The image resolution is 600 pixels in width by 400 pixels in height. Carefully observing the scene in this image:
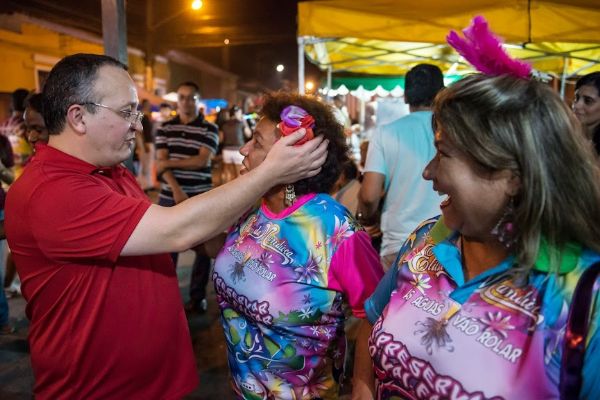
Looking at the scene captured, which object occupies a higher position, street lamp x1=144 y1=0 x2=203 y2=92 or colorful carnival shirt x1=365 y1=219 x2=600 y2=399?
street lamp x1=144 y1=0 x2=203 y2=92

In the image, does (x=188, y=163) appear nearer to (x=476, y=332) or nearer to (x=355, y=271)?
(x=355, y=271)

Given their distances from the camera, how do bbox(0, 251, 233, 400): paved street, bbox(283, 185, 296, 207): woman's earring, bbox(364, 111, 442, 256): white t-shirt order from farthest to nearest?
bbox(0, 251, 233, 400): paved street
bbox(364, 111, 442, 256): white t-shirt
bbox(283, 185, 296, 207): woman's earring

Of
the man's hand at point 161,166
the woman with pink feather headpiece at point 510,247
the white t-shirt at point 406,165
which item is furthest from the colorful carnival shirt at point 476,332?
the man's hand at point 161,166

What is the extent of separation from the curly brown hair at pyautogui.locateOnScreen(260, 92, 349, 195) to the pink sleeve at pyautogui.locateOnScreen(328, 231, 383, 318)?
31cm

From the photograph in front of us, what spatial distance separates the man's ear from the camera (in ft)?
5.33

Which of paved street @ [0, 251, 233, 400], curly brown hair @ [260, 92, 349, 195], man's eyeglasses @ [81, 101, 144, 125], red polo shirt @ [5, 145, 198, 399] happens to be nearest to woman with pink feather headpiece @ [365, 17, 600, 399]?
curly brown hair @ [260, 92, 349, 195]

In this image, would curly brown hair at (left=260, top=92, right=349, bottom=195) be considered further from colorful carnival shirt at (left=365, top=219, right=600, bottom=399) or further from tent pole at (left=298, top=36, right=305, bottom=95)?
tent pole at (left=298, top=36, right=305, bottom=95)

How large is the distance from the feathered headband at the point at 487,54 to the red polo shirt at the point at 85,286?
3.67 feet

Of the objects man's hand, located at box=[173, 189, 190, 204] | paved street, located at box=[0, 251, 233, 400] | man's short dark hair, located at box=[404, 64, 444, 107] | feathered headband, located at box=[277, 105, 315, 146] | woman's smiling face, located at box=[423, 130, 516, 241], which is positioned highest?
man's short dark hair, located at box=[404, 64, 444, 107]

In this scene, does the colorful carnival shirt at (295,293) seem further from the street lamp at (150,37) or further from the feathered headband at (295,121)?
the street lamp at (150,37)

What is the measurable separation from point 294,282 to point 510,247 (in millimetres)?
842

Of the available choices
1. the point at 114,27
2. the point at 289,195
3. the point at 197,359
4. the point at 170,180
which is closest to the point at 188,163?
the point at 170,180

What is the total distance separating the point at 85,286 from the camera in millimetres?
1597

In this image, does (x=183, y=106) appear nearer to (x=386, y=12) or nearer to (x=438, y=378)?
(x=386, y=12)
